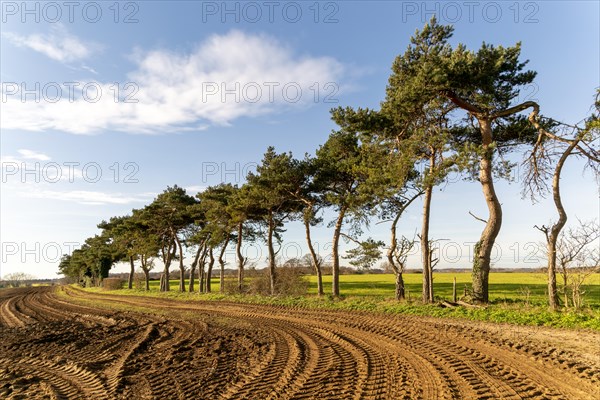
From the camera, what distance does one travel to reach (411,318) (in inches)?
552

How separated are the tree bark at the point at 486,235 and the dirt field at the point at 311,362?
13.8ft

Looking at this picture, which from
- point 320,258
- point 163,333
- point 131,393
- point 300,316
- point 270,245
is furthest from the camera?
A: point 270,245

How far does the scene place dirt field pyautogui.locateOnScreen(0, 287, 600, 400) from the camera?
619 cm

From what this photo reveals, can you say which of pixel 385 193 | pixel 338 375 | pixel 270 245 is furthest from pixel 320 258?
pixel 338 375

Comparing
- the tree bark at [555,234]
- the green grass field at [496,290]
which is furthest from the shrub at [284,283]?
the tree bark at [555,234]

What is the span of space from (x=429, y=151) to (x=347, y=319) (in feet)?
31.6

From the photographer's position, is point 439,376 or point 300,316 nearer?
point 439,376

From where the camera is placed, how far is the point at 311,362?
7.92 metres

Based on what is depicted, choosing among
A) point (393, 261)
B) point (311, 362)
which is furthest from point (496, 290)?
point (311, 362)

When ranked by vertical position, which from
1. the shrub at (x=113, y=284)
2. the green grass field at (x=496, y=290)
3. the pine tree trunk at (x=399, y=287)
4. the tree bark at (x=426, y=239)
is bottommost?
the shrub at (x=113, y=284)

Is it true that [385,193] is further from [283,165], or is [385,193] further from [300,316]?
[283,165]

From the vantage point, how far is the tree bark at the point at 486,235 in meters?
16.0

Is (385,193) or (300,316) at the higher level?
(385,193)

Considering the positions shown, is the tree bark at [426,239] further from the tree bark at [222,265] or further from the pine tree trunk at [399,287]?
the tree bark at [222,265]
